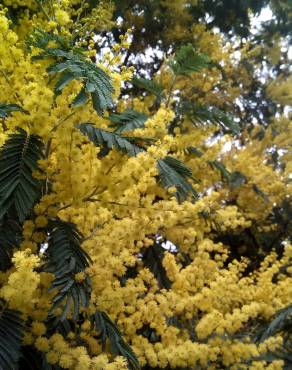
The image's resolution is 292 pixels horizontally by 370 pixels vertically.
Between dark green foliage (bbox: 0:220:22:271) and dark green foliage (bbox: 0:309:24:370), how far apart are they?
0.28 meters

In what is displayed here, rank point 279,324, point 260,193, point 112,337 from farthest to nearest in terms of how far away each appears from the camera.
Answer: point 260,193 → point 279,324 → point 112,337

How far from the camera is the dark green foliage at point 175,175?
328 centimetres

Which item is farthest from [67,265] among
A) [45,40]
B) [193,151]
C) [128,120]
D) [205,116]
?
[205,116]

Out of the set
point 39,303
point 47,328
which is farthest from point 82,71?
point 47,328

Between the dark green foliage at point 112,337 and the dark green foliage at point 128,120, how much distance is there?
146 cm

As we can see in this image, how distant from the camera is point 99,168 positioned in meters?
2.93

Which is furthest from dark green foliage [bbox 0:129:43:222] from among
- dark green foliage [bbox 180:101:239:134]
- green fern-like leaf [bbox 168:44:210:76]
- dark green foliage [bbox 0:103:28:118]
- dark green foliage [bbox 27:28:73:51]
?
dark green foliage [bbox 180:101:239:134]

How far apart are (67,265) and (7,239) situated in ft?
1.17

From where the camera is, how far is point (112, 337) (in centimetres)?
294

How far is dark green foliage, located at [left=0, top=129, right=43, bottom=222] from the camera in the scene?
258 cm

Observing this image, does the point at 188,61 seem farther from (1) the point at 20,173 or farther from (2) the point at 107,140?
(1) the point at 20,173

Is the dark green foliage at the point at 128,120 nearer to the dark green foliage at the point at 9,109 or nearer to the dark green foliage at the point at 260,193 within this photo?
the dark green foliage at the point at 9,109

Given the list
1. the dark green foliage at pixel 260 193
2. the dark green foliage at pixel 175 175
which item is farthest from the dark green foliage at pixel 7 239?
the dark green foliage at pixel 260 193

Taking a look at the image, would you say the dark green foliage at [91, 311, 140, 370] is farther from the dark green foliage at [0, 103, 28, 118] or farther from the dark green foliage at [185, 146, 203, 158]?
the dark green foliage at [185, 146, 203, 158]
